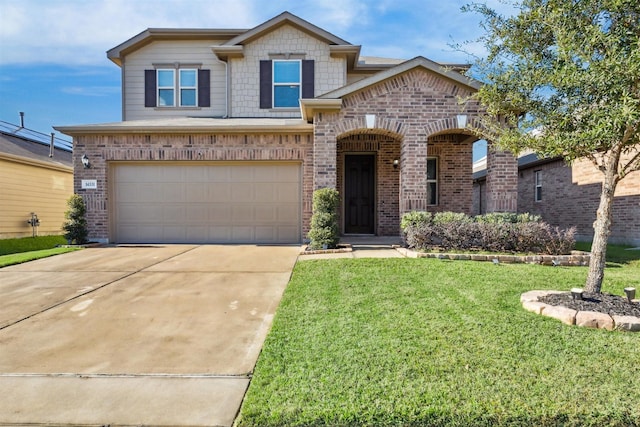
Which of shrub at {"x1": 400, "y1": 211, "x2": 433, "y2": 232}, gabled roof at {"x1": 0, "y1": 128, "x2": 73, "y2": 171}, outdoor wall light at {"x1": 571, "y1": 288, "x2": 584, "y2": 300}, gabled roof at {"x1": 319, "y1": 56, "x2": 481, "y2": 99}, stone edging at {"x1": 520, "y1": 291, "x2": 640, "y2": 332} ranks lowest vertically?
stone edging at {"x1": 520, "y1": 291, "x2": 640, "y2": 332}

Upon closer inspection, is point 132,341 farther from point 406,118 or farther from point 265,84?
point 265,84

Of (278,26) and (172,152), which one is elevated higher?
(278,26)

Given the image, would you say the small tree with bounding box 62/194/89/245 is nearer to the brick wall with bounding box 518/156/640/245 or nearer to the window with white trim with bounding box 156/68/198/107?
the window with white trim with bounding box 156/68/198/107

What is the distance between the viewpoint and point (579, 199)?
39.1 ft

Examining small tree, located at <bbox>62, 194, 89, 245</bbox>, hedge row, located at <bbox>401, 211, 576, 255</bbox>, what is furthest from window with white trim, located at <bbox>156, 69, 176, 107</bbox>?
hedge row, located at <bbox>401, 211, 576, 255</bbox>

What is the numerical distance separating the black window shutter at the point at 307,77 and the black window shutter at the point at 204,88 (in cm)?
338

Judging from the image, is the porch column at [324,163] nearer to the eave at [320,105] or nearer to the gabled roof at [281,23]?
the eave at [320,105]

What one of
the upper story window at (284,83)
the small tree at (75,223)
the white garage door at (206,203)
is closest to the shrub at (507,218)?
the white garage door at (206,203)

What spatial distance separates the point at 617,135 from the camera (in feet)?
12.3

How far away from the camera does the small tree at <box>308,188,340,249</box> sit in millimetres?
7992

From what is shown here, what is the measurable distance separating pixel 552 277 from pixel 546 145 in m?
2.44

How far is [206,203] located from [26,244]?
6321 mm

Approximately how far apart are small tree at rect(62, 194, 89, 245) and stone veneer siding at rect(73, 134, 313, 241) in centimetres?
43

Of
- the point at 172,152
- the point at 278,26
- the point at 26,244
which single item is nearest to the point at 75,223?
the point at 172,152
